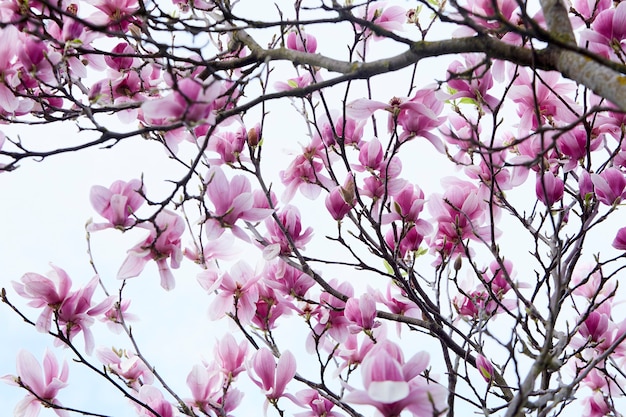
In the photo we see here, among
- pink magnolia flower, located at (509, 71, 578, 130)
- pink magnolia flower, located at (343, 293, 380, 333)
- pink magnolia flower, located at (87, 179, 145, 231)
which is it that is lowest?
pink magnolia flower, located at (87, 179, 145, 231)

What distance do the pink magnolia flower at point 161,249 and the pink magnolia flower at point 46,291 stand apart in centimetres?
38

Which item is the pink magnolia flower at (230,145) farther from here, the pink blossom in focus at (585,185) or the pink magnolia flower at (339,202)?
the pink blossom in focus at (585,185)

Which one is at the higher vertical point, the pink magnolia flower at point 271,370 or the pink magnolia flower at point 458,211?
the pink magnolia flower at point 458,211

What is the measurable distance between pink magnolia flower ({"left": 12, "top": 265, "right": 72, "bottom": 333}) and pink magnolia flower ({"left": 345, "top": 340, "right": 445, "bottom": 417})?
1299mm

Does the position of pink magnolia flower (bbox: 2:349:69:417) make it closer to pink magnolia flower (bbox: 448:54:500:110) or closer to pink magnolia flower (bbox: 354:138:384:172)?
pink magnolia flower (bbox: 354:138:384:172)

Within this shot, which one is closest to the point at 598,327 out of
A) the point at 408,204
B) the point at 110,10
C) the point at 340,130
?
the point at 408,204

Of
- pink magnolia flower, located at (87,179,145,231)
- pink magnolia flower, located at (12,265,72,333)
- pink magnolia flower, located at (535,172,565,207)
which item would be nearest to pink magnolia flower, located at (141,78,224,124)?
pink magnolia flower, located at (87,179,145,231)

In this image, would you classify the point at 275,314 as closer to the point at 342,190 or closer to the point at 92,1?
the point at 342,190

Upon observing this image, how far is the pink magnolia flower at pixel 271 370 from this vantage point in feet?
6.42

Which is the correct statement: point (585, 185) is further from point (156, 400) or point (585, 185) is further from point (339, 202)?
point (156, 400)

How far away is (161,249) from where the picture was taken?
5.70 ft

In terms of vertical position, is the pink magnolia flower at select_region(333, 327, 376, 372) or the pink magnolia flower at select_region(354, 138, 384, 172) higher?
the pink magnolia flower at select_region(354, 138, 384, 172)

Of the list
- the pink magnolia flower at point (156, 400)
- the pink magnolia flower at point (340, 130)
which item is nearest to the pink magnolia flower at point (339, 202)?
the pink magnolia flower at point (340, 130)

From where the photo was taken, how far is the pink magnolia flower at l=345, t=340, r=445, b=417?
1.09m
